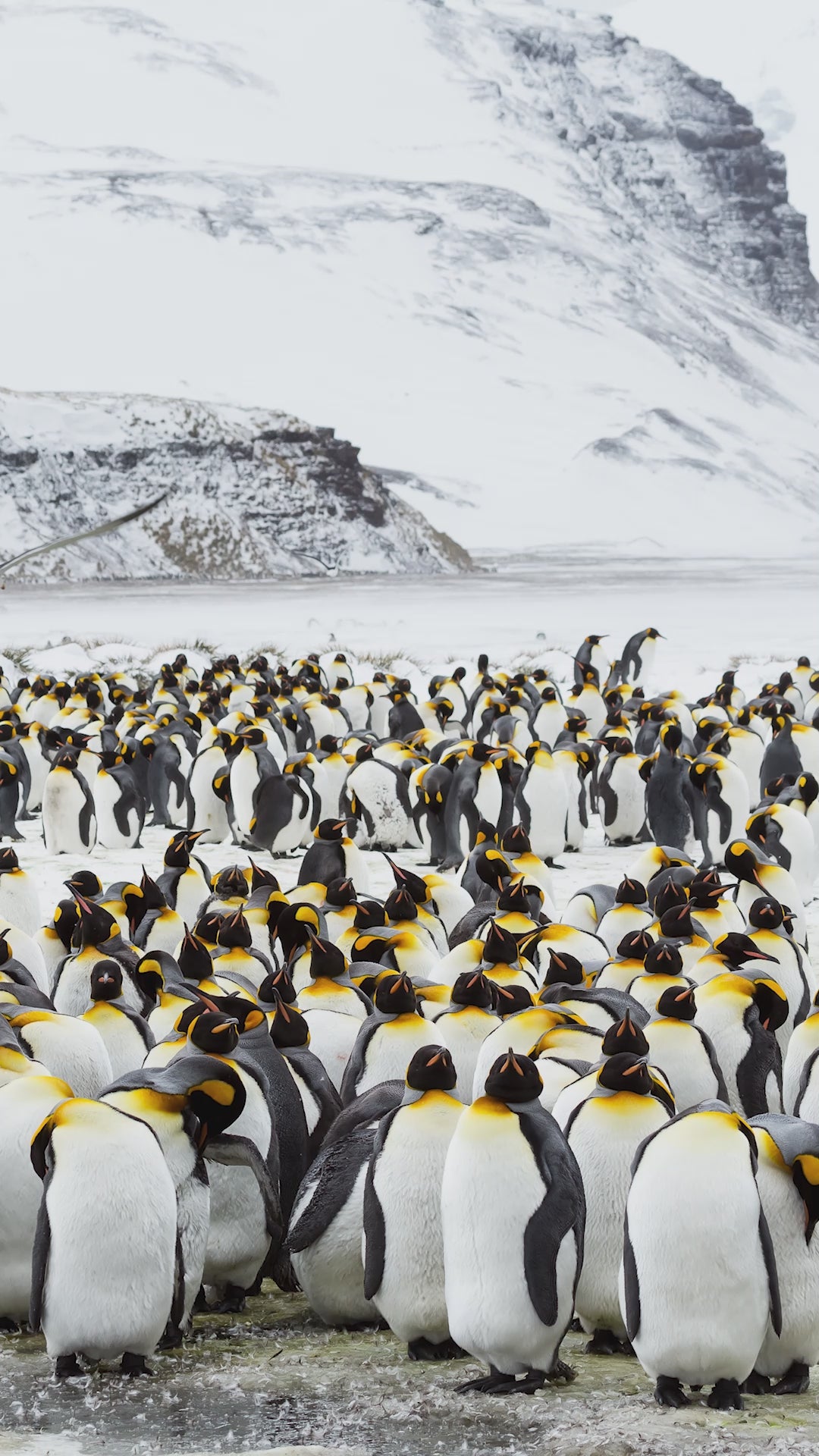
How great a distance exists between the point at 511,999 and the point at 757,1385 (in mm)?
1418

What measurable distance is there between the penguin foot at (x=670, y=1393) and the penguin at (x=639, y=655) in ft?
49.1

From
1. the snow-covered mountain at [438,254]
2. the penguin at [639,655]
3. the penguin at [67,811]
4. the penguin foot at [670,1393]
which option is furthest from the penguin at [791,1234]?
the snow-covered mountain at [438,254]

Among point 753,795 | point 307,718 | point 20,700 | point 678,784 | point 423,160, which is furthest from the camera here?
point 423,160

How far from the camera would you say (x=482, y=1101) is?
136 inches

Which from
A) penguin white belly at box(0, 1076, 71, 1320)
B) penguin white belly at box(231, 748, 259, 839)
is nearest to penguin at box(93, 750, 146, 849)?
penguin white belly at box(231, 748, 259, 839)

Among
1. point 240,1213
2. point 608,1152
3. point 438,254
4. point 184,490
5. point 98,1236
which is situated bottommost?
point 240,1213

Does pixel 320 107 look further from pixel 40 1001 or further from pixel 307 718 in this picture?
pixel 40 1001

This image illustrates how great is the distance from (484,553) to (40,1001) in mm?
57230

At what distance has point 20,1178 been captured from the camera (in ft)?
11.9

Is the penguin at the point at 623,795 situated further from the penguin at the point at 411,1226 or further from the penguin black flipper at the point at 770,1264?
the penguin black flipper at the point at 770,1264

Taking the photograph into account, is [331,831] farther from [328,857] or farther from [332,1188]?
[332,1188]

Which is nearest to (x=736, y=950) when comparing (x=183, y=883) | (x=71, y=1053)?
(x=71, y=1053)

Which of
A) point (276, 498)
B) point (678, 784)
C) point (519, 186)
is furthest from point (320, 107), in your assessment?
point (678, 784)

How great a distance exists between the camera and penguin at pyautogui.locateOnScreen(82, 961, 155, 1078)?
4.56 meters
